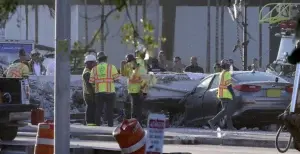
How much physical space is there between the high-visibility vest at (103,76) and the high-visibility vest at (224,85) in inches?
98.7

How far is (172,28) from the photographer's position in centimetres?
4262

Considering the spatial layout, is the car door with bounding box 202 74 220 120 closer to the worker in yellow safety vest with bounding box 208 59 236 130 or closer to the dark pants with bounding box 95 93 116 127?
the worker in yellow safety vest with bounding box 208 59 236 130

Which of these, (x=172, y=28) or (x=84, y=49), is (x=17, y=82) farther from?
(x=172, y=28)

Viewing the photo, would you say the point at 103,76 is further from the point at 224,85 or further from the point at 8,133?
the point at 8,133

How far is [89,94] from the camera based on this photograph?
22.0 metres

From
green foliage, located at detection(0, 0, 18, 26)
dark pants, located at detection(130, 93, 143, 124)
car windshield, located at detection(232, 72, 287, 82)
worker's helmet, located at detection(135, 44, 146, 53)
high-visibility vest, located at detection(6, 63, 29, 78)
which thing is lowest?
dark pants, located at detection(130, 93, 143, 124)

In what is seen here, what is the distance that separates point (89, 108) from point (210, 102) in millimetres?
2905

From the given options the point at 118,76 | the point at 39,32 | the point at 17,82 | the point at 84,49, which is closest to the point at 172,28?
the point at 39,32

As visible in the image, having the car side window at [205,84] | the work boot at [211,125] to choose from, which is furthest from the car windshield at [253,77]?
the work boot at [211,125]

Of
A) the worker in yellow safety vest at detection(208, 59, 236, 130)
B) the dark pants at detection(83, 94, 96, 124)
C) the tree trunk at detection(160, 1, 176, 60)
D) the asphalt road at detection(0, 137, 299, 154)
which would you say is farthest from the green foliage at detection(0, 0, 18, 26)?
the tree trunk at detection(160, 1, 176, 60)

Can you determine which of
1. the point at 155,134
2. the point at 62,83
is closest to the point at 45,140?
the point at 155,134

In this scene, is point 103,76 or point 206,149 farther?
point 103,76

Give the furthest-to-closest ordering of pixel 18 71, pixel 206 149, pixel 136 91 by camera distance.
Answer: pixel 136 91 → pixel 18 71 → pixel 206 149

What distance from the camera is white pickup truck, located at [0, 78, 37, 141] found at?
53.2ft
